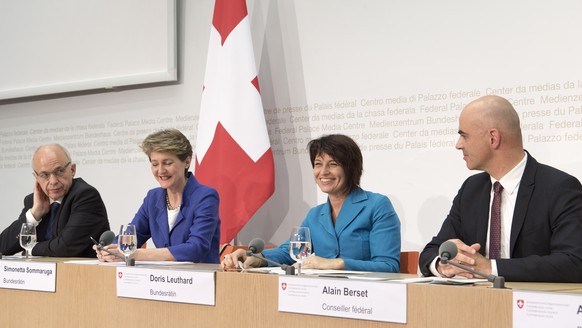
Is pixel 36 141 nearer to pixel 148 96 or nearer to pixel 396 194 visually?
pixel 148 96

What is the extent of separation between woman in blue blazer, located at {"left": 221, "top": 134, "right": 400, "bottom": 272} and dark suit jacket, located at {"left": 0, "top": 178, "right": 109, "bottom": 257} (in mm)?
1171

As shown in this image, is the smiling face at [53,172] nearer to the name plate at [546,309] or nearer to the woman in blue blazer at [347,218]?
the woman in blue blazer at [347,218]

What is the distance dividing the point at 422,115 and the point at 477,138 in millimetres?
1622

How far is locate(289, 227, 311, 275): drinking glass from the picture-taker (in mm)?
2789

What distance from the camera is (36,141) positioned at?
6.71 m

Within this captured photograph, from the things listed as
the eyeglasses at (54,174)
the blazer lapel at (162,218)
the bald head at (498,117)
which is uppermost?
the bald head at (498,117)

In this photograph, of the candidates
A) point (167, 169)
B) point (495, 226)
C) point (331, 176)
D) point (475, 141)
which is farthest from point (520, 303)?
point (167, 169)

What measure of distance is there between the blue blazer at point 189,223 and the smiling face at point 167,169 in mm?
69

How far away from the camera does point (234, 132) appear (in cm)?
508

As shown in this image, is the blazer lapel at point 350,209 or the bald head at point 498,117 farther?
the blazer lapel at point 350,209

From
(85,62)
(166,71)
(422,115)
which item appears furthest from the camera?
(85,62)

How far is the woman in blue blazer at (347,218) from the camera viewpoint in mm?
3502

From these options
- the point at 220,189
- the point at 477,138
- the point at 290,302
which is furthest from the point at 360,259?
the point at 220,189

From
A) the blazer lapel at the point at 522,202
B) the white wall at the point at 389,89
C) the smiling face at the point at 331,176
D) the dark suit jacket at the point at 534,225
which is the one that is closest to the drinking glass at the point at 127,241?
the smiling face at the point at 331,176
